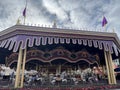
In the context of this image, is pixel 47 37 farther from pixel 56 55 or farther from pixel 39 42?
pixel 56 55

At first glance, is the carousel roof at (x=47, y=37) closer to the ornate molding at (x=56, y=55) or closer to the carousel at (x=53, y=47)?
the carousel at (x=53, y=47)

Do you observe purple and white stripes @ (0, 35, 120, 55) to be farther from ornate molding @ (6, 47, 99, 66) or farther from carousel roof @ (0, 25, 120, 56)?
ornate molding @ (6, 47, 99, 66)

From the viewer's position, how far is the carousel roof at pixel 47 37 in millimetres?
10230

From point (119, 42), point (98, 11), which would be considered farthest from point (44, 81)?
point (98, 11)

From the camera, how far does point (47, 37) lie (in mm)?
10758

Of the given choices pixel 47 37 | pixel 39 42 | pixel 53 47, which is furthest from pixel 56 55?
pixel 39 42

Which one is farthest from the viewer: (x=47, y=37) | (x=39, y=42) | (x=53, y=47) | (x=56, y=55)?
(x=53, y=47)

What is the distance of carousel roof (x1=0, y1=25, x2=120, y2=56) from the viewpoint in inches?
403

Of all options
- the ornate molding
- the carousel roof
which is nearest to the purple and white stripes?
the carousel roof

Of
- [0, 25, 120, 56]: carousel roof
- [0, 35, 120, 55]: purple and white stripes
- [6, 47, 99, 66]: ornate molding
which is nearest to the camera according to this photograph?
[0, 35, 120, 55]: purple and white stripes

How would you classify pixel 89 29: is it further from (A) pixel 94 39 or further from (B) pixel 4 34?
(B) pixel 4 34

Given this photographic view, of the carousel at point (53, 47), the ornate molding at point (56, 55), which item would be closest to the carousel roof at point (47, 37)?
the carousel at point (53, 47)

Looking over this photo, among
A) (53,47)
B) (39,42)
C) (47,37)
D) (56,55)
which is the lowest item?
(56,55)

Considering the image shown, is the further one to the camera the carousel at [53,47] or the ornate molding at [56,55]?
the ornate molding at [56,55]
